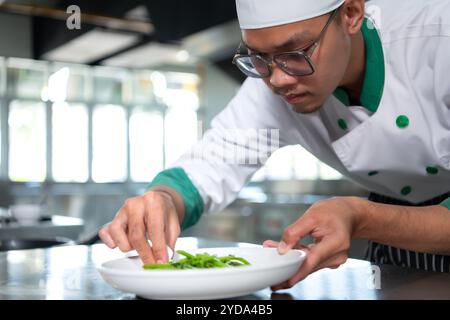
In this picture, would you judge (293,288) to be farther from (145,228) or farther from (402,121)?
(402,121)

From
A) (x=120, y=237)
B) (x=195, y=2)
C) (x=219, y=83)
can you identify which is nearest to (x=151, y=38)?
(x=219, y=83)

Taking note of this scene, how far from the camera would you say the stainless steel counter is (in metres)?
0.83

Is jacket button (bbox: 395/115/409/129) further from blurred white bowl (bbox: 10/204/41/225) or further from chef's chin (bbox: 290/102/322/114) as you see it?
blurred white bowl (bbox: 10/204/41/225)

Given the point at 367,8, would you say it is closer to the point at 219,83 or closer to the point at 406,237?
the point at 406,237

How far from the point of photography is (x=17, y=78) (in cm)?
879

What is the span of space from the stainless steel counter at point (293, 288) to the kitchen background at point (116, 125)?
4.03 m

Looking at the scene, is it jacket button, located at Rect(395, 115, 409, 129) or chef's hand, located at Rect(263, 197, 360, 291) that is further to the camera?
jacket button, located at Rect(395, 115, 409, 129)

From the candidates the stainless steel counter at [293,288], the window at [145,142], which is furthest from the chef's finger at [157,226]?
the window at [145,142]

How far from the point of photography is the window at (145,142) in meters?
9.66

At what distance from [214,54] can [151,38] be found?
186cm

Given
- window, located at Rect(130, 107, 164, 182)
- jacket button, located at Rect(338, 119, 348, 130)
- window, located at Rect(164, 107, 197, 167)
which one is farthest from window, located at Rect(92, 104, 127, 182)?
jacket button, located at Rect(338, 119, 348, 130)

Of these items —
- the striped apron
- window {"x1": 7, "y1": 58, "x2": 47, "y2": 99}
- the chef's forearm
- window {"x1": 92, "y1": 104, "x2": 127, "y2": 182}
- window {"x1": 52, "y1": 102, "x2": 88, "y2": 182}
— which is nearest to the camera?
the chef's forearm

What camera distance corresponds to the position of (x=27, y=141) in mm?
8656

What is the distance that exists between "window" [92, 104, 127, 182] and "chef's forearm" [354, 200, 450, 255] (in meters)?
8.65
